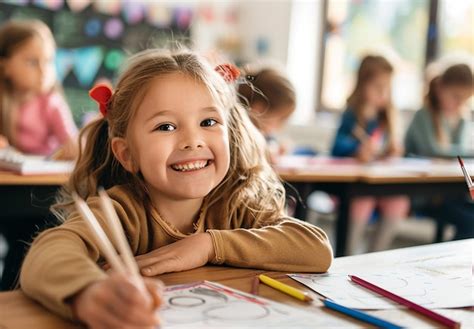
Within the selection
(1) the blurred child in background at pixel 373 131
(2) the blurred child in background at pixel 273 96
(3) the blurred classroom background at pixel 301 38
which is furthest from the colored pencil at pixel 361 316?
(3) the blurred classroom background at pixel 301 38

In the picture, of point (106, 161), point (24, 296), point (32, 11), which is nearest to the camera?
point (24, 296)

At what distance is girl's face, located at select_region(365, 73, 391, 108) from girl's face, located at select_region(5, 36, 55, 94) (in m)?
1.65

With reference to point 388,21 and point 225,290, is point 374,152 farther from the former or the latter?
point 225,290

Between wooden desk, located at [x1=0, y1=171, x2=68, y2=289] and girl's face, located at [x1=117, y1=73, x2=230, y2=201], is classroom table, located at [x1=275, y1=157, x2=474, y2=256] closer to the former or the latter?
wooden desk, located at [x1=0, y1=171, x2=68, y2=289]

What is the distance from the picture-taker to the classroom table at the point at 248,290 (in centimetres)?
74

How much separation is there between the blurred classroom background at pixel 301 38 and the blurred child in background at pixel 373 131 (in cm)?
48

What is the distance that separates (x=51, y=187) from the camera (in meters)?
2.08

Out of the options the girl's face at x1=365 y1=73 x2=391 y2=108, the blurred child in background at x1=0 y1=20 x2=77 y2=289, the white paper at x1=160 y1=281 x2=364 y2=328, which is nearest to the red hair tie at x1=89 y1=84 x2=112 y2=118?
the white paper at x1=160 y1=281 x2=364 y2=328

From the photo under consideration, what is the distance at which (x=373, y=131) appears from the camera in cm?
351

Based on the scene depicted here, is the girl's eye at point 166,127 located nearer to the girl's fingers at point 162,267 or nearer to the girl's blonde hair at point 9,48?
the girl's fingers at point 162,267

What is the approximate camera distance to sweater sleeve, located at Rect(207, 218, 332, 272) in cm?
101

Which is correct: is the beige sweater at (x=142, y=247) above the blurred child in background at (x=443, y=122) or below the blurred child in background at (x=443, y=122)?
below

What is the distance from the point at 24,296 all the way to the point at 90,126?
499mm

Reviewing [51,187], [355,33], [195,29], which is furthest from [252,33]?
[51,187]
